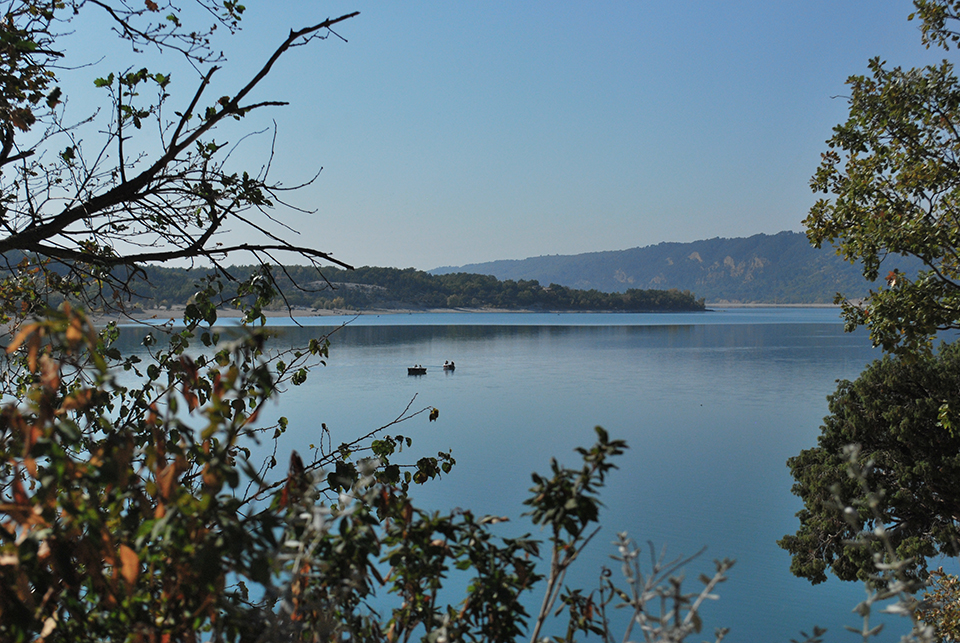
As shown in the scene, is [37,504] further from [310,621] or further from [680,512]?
[680,512]

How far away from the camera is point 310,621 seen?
3.92ft

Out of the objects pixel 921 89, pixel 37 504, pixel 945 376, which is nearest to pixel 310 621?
pixel 37 504

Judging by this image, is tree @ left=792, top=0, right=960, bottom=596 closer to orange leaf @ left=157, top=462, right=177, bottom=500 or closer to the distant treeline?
orange leaf @ left=157, top=462, right=177, bottom=500

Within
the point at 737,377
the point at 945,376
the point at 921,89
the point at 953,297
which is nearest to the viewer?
the point at 953,297

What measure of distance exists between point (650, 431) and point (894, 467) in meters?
12.7

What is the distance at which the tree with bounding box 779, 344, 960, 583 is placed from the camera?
27.3ft

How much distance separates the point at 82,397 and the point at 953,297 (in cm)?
639

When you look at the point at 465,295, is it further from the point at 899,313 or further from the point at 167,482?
the point at 167,482

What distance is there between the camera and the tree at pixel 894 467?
A: 833cm

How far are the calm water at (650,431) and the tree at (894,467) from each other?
1.67 m

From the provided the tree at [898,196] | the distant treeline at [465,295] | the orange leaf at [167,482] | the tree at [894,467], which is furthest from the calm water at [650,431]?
the distant treeline at [465,295]

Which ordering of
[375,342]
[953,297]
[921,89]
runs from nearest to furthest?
1. [953,297]
2. [921,89]
3. [375,342]

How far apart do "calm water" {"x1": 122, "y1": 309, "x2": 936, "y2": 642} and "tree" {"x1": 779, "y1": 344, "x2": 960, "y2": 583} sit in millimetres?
1673

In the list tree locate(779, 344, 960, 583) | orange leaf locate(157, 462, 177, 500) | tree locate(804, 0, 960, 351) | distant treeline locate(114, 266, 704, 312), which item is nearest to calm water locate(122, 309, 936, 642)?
tree locate(779, 344, 960, 583)
